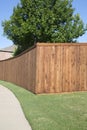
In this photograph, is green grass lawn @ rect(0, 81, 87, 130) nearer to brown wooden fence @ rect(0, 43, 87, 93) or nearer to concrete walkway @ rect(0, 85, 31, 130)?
concrete walkway @ rect(0, 85, 31, 130)

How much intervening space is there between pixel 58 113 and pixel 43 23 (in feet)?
98.5

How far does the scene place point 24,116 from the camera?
1005cm

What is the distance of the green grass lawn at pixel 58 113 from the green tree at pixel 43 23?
87.3 ft

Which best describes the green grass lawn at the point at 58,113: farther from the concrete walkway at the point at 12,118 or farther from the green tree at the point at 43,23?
the green tree at the point at 43,23

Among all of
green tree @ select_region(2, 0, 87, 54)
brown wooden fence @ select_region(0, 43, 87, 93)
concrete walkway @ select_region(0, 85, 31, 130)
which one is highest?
green tree @ select_region(2, 0, 87, 54)

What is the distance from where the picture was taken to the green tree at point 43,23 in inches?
1569

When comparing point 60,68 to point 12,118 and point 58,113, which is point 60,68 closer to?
point 58,113

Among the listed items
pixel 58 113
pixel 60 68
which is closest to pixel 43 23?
pixel 60 68

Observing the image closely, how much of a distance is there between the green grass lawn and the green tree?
1048 inches

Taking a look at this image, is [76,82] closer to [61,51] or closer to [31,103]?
[61,51]

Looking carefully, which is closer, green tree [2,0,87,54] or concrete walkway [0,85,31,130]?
concrete walkway [0,85,31,130]

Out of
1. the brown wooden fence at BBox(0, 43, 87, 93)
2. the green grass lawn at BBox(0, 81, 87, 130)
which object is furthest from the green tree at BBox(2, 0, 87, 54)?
the green grass lawn at BBox(0, 81, 87, 130)

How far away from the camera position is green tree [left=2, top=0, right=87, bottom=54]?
39.8 m

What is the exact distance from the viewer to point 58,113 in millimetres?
10156
